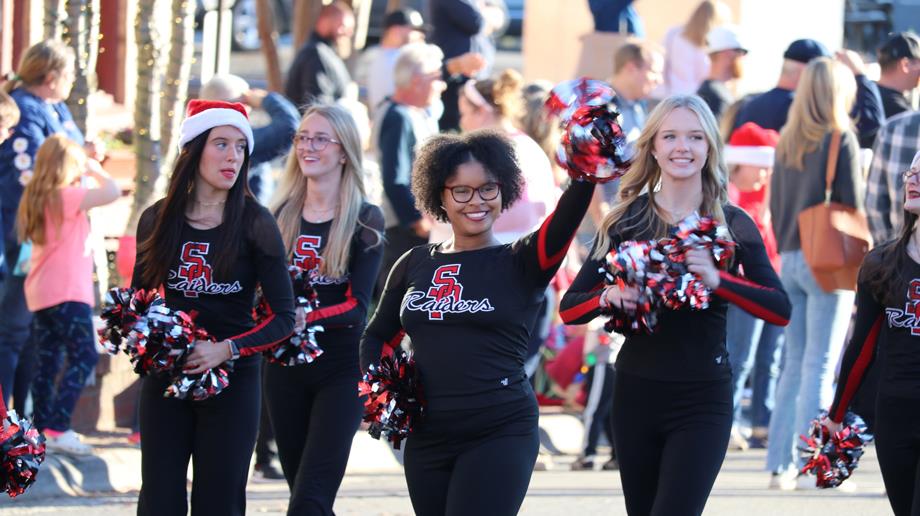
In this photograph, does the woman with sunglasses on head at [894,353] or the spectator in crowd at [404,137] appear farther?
A: the spectator in crowd at [404,137]

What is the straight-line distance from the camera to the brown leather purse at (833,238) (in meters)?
8.38

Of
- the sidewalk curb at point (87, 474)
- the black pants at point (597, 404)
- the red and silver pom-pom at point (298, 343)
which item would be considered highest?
the red and silver pom-pom at point (298, 343)

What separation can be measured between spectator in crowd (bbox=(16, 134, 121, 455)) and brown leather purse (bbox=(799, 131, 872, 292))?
12.1ft

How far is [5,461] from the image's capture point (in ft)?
17.4

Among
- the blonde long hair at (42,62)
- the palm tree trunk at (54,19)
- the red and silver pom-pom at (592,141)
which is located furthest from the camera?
the palm tree trunk at (54,19)

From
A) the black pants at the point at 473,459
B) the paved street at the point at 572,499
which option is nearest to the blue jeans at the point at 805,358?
the paved street at the point at 572,499

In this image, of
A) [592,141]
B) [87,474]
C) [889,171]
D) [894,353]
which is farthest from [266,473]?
[592,141]

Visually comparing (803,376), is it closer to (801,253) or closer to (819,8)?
(801,253)

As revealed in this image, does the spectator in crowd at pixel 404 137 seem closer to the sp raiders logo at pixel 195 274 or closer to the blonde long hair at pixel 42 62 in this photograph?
the blonde long hair at pixel 42 62

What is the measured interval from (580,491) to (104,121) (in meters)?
8.36

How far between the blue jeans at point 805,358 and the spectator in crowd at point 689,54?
3914mm

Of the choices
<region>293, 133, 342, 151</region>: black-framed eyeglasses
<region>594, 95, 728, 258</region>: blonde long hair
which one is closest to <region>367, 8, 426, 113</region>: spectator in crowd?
<region>293, 133, 342, 151</region>: black-framed eyeglasses

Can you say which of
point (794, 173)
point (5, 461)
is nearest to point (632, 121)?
point (794, 173)

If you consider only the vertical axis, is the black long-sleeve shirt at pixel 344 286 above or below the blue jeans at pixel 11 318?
above
